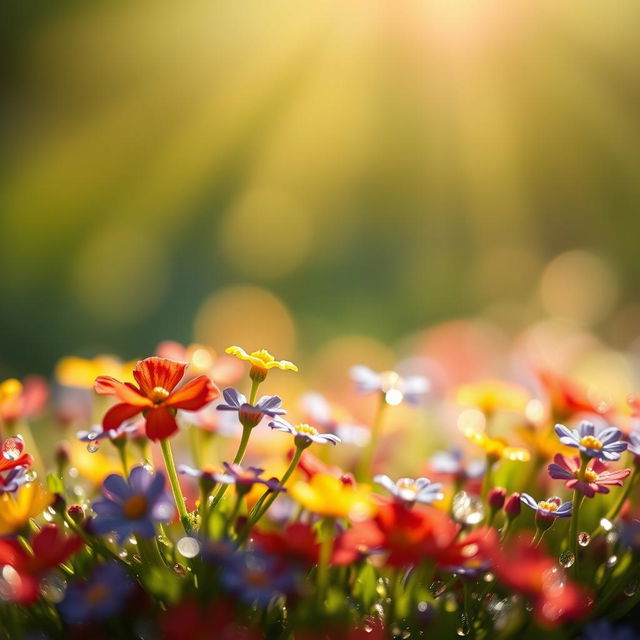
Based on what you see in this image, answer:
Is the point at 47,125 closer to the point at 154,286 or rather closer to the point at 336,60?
the point at 336,60

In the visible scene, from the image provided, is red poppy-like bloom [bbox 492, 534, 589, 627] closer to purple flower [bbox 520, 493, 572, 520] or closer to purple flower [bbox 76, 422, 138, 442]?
purple flower [bbox 520, 493, 572, 520]

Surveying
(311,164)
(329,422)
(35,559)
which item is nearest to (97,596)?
(35,559)

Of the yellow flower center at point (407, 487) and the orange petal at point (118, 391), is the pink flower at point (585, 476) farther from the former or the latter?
the orange petal at point (118, 391)

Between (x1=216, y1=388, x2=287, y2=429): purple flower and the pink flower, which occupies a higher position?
the pink flower

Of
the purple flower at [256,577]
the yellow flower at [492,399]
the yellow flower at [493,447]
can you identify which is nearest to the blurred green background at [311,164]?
the yellow flower at [492,399]

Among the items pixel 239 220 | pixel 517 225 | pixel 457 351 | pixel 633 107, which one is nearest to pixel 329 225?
pixel 239 220

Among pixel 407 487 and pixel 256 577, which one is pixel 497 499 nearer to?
pixel 407 487

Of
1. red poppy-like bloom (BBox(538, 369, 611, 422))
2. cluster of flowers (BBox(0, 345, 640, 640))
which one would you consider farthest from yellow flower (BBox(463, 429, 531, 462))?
red poppy-like bloom (BBox(538, 369, 611, 422))
